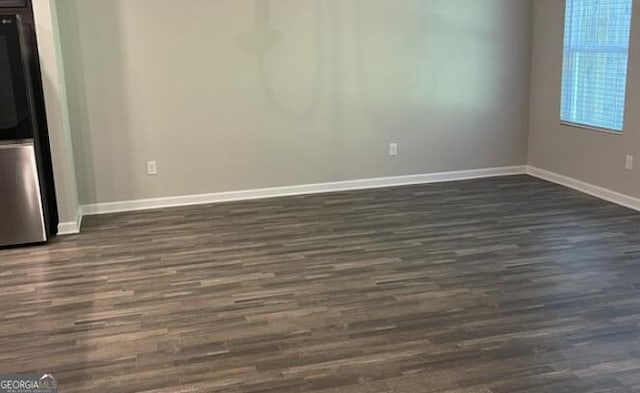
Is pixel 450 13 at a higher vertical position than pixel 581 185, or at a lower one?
higher

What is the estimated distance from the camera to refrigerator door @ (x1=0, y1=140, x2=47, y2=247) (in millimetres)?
4406

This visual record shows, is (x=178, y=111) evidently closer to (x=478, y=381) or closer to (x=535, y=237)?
(x=535, y=237)

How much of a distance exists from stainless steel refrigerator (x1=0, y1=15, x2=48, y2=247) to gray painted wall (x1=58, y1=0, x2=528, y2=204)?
86 centimetres

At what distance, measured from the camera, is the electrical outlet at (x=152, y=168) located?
18.1 ft

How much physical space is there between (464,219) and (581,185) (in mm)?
1497

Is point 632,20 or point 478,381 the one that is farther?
point 632,20

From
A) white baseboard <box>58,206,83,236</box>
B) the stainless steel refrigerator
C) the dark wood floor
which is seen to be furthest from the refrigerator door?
white baseboard <box>58,206,83,236</box>

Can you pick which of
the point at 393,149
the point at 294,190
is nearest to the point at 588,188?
the point at 393,149

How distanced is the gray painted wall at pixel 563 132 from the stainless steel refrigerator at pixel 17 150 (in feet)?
14.9

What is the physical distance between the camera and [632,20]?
5.02 meters

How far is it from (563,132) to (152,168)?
3796 mm

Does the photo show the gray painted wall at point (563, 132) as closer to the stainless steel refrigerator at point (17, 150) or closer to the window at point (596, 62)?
the window at point (596, 62)

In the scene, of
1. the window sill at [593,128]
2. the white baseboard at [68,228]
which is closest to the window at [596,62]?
the window sill at [593,128]

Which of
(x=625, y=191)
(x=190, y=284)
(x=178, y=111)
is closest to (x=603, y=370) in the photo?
(x=190, y=284)
